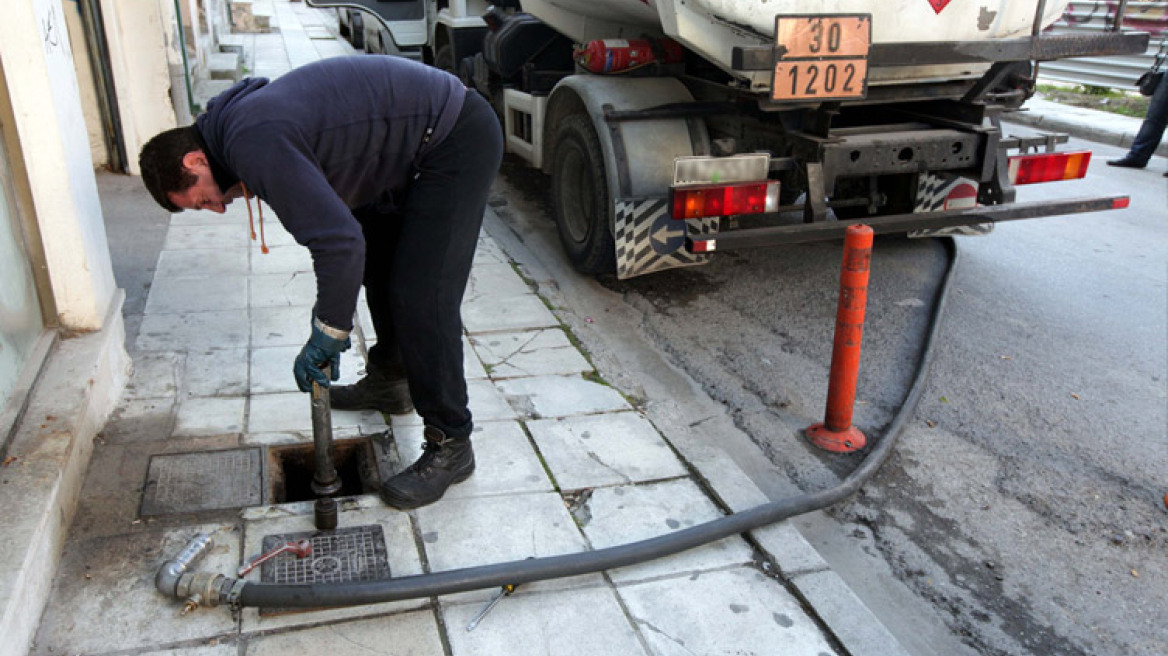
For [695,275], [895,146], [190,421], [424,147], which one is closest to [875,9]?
[895,146]

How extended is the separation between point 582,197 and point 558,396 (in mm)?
2197

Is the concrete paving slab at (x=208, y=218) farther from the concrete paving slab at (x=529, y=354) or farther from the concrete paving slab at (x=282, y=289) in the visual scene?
the concrete paving slab at (x=529, y=354)

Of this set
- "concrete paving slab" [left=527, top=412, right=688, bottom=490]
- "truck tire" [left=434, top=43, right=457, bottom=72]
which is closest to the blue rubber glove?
"concrete paving slab" [left=527, top=412, right=688, bottom=490]

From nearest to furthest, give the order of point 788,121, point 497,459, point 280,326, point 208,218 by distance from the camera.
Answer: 1. point 497,459
2. point 280,326
3. point 788,121
4. point 208,218

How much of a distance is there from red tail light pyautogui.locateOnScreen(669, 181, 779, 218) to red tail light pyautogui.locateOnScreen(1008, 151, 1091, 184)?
59.8 inches

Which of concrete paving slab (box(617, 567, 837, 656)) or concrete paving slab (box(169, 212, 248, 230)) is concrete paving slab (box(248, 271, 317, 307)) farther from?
concrete paving slab (box(617, 567, 837, 656))

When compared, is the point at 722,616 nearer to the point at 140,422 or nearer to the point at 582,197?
the point at 140,422

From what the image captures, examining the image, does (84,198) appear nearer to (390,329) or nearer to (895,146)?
(390,329)

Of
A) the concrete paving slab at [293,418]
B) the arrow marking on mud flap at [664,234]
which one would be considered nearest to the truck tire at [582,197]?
the arrow marking on mud flap at [664,234]

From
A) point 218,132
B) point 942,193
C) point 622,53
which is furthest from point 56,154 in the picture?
point 942,193

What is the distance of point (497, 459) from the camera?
11.6ft

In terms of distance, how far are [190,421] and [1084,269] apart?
18.5 feet

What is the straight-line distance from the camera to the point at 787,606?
2.83m

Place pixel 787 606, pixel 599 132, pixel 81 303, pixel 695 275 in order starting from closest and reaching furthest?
1. pixel 787 606
2. pixel 81 303
3. pixel 599 132
4. pixel 695 275
